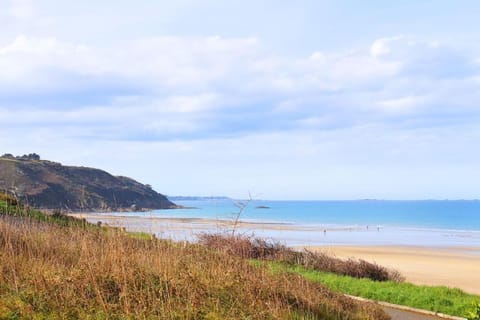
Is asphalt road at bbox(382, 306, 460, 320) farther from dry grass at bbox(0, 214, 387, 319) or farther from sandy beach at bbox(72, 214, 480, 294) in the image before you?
sandy beach at bbox(72, 214, 480, 294)

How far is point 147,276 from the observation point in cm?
974

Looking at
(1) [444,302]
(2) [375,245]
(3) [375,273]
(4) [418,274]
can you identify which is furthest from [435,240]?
(1) [444,302]

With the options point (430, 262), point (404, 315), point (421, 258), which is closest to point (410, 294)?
point (404, 315)

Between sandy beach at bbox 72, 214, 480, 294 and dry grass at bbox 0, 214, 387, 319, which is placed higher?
dry grass at bbox 0, 214, 387, 319

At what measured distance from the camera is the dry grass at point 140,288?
28.0 feet

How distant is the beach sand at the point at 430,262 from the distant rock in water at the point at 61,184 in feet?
51.0

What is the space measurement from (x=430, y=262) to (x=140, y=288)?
28.9m

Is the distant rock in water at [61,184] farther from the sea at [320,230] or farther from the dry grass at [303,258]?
the dry grass at [303,258]

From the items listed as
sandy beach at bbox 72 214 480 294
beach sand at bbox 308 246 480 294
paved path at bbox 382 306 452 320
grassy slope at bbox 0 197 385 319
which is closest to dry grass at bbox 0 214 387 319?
grassy slope at bbox 0 197 385 319

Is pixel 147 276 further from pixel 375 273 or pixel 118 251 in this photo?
pixel 375 273

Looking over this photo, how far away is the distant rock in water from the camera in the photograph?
59469 millimetres

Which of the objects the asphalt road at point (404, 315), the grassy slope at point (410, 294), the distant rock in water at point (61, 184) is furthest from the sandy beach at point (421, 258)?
the distant rock in water at point (61, 184)

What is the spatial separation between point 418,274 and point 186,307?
21.8 metres

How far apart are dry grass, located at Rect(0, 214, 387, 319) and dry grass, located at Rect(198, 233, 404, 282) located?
24.5ft
